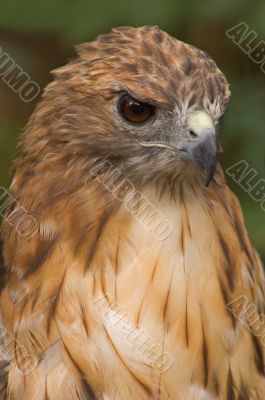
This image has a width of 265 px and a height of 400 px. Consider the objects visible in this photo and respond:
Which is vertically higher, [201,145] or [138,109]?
[138,109]

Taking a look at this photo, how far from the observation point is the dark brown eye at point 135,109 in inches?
114

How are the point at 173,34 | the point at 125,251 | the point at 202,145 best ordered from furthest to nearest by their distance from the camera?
the point at 173,34 < the point at 125,251 < the point at 202,145

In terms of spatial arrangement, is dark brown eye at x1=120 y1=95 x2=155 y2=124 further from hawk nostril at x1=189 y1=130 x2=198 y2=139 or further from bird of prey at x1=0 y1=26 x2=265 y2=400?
hawk nostril at x1=189 y1=130 x2=198 y2=139

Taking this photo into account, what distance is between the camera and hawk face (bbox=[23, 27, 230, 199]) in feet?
9.43

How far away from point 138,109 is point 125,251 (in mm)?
397

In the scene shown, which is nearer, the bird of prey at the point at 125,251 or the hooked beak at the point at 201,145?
the hooked beak at the point at 201,145

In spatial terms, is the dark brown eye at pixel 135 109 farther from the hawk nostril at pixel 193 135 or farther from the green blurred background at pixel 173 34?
the green blurred background at pixel 173 34

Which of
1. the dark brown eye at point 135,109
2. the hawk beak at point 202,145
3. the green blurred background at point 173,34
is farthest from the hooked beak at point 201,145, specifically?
the green blurred background at point 173,34

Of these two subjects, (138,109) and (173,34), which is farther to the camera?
(173,34)

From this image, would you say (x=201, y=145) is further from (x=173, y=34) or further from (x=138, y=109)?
(x=173, y=34)

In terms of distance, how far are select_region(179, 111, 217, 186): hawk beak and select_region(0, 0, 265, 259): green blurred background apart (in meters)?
0.76

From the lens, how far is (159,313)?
295 centimetres

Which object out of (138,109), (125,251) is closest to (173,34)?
(138,109)

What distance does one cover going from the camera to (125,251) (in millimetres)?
2957
